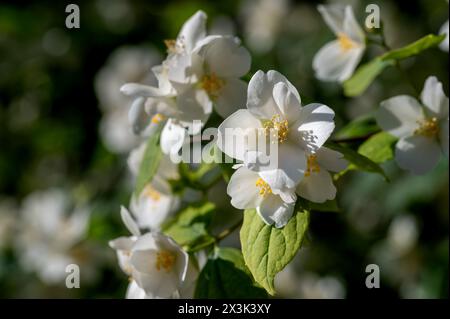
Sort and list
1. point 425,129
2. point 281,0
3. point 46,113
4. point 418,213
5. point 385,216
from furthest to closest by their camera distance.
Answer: point 281,0 → point 46,113 → point 385,216 → point 418,213 → point 425,129

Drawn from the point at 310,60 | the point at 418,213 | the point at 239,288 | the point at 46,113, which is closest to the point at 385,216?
the point at 418,213

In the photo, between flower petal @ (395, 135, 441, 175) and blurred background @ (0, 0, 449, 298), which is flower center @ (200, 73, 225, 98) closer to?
flower petal @ (395, 135, 441, 175)

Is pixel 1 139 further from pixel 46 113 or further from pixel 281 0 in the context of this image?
pixel 281 0

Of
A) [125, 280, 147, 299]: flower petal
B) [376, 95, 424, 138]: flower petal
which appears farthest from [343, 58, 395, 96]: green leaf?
[125, 280, 147, 299]: flower petal

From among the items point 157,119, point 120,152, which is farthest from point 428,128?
point 120,152

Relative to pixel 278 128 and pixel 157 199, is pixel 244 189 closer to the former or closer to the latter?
pixel 278 128

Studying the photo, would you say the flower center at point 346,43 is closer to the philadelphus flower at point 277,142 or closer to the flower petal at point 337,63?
the flower petal at point 337,63
